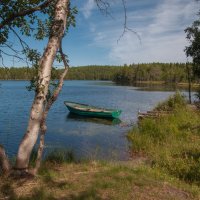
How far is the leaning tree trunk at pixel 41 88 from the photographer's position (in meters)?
7.05

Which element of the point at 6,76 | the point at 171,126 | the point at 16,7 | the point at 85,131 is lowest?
the point at 85,131

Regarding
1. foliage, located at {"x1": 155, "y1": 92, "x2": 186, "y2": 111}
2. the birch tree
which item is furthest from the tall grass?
the birch tree

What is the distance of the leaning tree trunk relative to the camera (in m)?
7.05

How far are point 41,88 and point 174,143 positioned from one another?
9802mm

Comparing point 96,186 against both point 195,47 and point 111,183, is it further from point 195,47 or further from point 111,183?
point 195,47

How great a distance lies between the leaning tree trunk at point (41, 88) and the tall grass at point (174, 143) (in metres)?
4.73

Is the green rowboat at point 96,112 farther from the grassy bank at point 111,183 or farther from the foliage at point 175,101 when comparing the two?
the grassy bank at point 111,183

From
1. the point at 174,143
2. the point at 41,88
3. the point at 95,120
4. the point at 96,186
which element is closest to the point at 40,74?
the point at 41,88

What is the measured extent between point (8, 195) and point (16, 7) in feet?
15.6

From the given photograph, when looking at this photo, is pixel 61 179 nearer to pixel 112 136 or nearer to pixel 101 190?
pixel 101 190

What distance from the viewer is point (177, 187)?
7.55 meters

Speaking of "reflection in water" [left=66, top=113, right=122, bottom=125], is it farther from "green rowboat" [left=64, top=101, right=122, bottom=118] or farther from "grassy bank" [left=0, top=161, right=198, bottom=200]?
"grassy bank" [left=0, top=161, right=198, bottom=200]

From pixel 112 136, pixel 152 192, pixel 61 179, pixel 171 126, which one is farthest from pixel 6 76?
pixel 112 136

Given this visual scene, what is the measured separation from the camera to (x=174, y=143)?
15.2 meters
